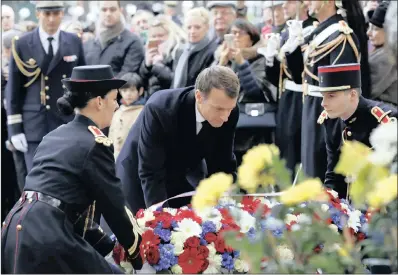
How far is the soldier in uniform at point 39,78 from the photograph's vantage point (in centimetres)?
928

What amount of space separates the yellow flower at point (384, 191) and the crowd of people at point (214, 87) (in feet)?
9.58

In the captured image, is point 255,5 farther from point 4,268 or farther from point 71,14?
point 4,268

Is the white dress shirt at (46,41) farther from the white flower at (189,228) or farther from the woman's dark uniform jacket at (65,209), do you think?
the woman's dark uniform jacket at (65,209)

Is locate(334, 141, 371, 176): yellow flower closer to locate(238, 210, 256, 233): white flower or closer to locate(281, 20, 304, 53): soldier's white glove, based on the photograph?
locate(238, 210, 256, 233): white flower

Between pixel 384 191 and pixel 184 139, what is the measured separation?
3.43 metres

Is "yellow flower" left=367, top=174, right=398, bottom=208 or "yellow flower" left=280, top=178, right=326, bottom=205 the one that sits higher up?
"yellow flower" left=367, top=174, right=398, bottom=208

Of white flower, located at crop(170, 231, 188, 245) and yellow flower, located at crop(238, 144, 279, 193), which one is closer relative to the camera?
yellow flower, located at crop(238, 144, 279, 193)

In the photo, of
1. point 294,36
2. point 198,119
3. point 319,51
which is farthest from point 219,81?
point 294,36

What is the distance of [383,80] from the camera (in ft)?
28.0

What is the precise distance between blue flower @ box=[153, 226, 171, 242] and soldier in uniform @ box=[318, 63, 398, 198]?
1.25 m

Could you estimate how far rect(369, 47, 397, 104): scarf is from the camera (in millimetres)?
8508

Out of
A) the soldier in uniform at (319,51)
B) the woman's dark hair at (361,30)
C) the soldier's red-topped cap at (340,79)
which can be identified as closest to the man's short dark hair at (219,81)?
the soldier's red-topped cap at (340,79)

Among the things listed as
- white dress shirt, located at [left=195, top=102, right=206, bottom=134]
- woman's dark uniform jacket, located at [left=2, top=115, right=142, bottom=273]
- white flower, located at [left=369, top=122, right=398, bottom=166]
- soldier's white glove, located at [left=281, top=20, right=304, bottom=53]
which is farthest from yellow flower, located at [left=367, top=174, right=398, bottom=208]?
soldier's white glove, located at [left=281, top=20, right=304, bottom=53]

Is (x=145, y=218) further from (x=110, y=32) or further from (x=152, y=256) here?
(x=110, y=32)
